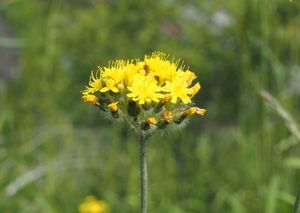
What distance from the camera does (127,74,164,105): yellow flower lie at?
1.93 metres

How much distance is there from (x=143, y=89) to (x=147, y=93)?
19 mm

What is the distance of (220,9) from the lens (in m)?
6.85

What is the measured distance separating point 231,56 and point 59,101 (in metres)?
1.62

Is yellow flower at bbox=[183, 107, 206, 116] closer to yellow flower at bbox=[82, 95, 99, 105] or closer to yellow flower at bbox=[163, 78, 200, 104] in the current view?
yellow flower at bbox=[163, 78, 200, 104]

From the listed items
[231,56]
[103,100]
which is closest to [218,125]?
[231,56]

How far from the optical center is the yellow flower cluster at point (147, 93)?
1.96 meters

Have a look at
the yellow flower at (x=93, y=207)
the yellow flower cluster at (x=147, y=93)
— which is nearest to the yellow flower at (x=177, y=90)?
the yellow flower cluster at (x=147, y=93)

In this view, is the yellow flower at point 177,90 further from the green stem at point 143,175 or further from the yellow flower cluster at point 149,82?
the green stem at point 143,175

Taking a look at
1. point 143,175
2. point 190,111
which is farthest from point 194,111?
point 143,175

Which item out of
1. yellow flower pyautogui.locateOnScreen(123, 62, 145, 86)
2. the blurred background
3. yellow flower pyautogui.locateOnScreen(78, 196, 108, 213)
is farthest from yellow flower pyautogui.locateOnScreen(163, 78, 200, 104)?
yellow flower pyautogui.locateOnScreen(78, 196, 108, 213)

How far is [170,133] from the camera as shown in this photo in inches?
171

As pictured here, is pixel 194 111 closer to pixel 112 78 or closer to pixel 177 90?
pixel 177 90

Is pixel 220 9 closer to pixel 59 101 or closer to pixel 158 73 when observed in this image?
pixel 59 101

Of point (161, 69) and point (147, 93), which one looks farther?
point (161, 69)
